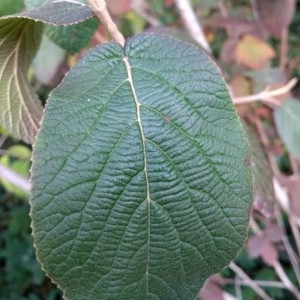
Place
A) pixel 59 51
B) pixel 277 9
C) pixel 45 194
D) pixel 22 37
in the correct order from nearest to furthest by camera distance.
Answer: pixel 45 194
pixel 22 37
pixel 59 51
pixel 277 9

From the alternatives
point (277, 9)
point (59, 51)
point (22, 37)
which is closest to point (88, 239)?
point (22, 37)

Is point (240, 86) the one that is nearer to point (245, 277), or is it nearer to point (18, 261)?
point (245, 277)

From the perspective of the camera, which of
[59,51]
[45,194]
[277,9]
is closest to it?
[45,194]

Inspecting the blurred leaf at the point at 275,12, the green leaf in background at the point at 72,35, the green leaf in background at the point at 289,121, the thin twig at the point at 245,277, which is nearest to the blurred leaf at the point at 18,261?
the thin twig at the point at 245,277

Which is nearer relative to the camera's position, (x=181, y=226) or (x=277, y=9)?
(x=181, y=226)

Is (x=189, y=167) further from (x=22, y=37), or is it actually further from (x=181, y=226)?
(x=22, y=37)

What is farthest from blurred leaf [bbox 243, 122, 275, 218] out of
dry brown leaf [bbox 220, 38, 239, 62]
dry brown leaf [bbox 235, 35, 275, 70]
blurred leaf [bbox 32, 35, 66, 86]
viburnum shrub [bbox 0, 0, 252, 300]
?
dry brown leaf [bbox 220, 38, 239, 62]

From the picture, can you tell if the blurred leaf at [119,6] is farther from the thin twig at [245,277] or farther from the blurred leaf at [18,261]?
the blurred leaf at [18,261]

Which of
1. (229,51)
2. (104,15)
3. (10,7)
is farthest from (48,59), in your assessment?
(229,51)
